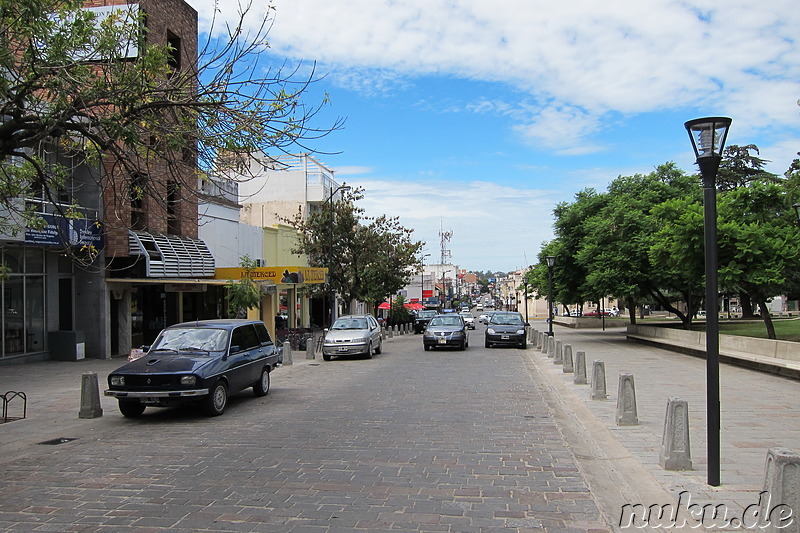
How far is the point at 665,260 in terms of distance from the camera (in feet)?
→ 77.2

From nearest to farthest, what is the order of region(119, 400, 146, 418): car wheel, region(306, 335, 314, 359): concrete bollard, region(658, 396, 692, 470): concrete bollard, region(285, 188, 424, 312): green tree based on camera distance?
region(658, 396, 692, 470): concrete bollard
region(119, 400, 146, 418): car wheel
region(306, 335, 314, 359): concrete bollard
region(285, 188, 424, 312): green tree

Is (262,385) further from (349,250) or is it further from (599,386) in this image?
(349,250)

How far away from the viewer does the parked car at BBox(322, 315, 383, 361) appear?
22.4m

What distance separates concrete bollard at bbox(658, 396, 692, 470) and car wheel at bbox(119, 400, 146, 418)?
830cm

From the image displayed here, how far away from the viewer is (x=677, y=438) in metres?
6.96

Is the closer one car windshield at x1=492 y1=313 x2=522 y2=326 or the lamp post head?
the lamp post head

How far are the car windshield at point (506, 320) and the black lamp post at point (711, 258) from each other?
22.2 meters

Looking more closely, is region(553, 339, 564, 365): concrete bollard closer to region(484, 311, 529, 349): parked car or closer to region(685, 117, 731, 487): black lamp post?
region(484, 311, 529, 349): parked car

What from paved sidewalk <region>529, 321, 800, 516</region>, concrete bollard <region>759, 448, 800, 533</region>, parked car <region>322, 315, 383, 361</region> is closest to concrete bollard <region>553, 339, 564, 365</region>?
paved sidewalk <region>529, 321, 800, 516</region>

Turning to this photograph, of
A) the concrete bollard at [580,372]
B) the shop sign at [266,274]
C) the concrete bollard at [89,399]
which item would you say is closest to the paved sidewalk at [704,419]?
the concrete bollard at [580,372]

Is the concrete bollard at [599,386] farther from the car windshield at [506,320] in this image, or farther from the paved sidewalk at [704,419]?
the car windshield at [506,320]

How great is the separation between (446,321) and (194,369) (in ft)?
59.8

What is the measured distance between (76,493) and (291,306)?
33513 mm

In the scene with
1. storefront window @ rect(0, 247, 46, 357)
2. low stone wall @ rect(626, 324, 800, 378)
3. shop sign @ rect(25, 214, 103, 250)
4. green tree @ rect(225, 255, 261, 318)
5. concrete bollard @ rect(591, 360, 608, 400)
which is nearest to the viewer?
concrete bollard @ rect(591, 360, 608, 400)
